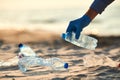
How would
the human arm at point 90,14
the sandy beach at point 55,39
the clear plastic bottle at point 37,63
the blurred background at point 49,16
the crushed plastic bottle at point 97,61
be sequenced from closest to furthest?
1. the human arm at point 90,14
2. the sandy beach at point 55,39
3. the clear plastic bottle at point 37,63
4. the crushed plastic bottle at point 97,61
5. the blurred background at point 49,16

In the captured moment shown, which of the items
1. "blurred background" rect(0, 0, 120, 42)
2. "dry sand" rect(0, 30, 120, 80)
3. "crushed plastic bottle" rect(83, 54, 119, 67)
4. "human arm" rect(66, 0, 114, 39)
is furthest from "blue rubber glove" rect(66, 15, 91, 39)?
"blurred background" rect(0, 0, 120, 42)

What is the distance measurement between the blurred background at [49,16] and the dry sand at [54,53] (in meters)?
0.38

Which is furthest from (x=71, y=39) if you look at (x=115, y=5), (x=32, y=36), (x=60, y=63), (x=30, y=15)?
(x=115, y=5)

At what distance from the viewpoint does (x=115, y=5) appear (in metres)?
14.0

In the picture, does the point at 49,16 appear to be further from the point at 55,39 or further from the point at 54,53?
the point at 54,53

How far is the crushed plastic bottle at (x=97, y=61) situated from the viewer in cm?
666

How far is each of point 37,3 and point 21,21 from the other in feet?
11.8

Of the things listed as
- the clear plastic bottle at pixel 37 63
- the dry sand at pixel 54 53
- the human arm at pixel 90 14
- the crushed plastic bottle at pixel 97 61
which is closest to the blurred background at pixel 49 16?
the dry sand at pixel 54 53

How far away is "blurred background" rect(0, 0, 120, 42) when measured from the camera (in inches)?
395

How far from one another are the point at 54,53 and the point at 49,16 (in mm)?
4632

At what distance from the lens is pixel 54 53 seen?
25.4ft

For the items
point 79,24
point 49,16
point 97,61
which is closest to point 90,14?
point 79,24

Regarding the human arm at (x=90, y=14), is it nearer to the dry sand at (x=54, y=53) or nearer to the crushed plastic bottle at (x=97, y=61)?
the dry sand at (x=54, y=53)

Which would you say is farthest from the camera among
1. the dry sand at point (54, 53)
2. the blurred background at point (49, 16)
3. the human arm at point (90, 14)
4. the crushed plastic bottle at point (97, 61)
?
the blurred background at point (49, 16)
